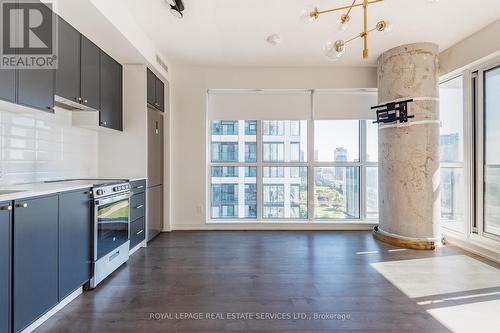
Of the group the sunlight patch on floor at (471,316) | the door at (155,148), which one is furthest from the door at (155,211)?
the sunlight patch on floor at (471,316)

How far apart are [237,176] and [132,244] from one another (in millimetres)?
2078

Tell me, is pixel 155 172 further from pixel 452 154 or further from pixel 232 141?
pixel 452 154

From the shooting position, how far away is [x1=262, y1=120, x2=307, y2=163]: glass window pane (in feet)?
15.1

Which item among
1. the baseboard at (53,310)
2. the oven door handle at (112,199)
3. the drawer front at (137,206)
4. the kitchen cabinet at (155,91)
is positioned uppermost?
the kitchen cabinet at (155,91)

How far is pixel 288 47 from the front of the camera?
3.65m

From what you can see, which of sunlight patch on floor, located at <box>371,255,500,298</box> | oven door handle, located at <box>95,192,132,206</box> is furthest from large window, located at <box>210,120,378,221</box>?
oven door handle, located at <box>95,192,132,206</box>

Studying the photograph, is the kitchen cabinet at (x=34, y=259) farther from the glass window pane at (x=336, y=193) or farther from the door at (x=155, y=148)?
the glass window pane at (x=336, y=193)

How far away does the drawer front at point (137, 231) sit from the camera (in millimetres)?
3168

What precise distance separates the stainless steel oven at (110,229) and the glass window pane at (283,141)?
249cm

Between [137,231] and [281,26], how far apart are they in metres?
3.20

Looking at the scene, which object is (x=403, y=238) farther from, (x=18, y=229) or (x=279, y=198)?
(x=18, y=229)

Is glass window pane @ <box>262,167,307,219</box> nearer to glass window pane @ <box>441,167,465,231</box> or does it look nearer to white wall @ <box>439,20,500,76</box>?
glass window pane @ <box>441,167,465,231</box>

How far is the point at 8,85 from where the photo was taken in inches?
72.3

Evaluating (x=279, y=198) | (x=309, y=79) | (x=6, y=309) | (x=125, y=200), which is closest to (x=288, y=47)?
(x=309, y=79)
